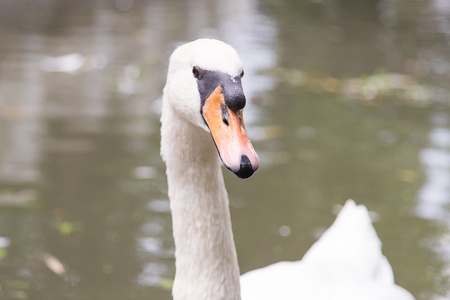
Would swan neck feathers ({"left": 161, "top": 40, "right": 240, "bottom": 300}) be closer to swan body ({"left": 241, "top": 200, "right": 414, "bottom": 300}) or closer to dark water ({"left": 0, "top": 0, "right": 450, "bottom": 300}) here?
swan body ({"left": 241, "top": 200, "right": 414, "bottom": 300})

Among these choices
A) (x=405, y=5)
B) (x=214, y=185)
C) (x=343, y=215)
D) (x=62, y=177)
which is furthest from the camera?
(x=405, y=5)

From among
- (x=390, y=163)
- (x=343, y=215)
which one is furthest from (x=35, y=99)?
(x=343, y=215)

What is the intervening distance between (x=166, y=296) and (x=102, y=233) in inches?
32.9

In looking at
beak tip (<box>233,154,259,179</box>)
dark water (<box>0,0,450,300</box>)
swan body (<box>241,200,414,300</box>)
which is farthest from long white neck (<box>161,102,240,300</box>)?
dark water (<box>0,0,450,300</box>)

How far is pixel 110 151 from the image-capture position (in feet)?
18.1

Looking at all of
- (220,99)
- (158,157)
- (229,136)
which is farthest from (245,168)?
(158,157)

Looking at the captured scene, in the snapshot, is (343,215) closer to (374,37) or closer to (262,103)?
(262,103)

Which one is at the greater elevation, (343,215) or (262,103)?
(343,215)

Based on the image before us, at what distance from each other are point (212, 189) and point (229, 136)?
1.45 ft

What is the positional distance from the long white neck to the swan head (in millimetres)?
201

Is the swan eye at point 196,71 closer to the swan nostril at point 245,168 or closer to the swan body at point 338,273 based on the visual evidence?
the swan nostril at point 245,168

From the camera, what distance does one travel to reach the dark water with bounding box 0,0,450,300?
4.00 meters

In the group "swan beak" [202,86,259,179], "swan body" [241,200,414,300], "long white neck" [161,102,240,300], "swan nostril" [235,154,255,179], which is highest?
"swan beak" [202,86,259,179]

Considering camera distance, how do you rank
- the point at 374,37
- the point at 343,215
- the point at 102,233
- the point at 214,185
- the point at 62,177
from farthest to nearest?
1. the point at 374,37
2. the point at 62,177
3. the point at 102,233
4. the point at 343,215
5. the point at 214,185
